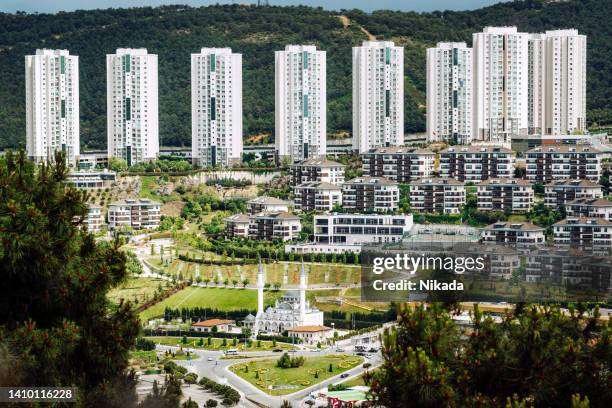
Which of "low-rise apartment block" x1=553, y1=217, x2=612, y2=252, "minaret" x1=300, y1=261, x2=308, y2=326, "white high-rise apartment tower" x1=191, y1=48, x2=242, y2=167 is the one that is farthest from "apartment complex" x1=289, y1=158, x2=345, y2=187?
"minaret" x1=300, y1=261, x2=308, y2=326

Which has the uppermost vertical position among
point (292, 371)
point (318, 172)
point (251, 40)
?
point (251, 40)

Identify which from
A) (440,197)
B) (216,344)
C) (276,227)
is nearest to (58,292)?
(216,344)

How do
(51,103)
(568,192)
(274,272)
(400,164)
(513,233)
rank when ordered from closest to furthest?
(274,272)
(513,233)
(568,192)
(400,164)
(51,103)

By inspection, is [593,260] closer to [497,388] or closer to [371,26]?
[497,388]

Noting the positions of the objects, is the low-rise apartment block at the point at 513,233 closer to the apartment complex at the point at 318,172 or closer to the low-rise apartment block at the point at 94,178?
the apartment complex at the point at 318,172

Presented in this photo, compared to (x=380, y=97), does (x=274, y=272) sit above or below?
below

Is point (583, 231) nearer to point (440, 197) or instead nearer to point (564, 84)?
point (440, 197)

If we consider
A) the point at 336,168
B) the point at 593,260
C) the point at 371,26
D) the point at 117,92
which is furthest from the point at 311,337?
the point at 371,26
